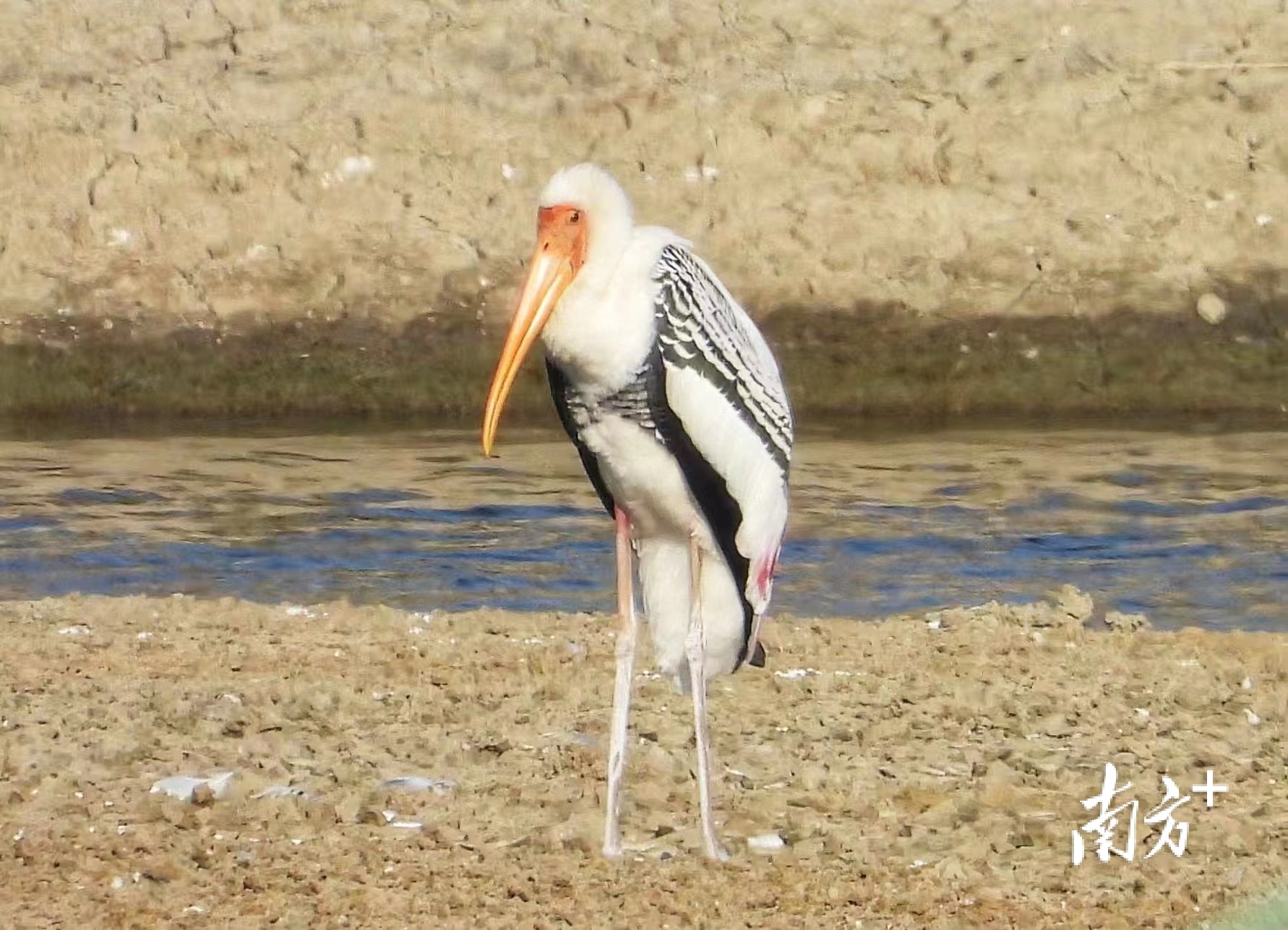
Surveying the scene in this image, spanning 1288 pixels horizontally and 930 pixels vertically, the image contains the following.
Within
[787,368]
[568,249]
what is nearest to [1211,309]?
[787,368]

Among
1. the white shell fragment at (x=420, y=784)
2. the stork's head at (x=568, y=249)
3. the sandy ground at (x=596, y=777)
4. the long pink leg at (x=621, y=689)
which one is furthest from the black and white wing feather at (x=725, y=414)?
the white shell fragment at (x=420, y=784)

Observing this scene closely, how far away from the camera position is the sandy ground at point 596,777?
532 centimetres

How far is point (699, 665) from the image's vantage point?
603 centimetres

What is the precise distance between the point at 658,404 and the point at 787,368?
787 cm

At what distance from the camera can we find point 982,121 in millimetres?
14156

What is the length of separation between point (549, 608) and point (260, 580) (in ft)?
4.25

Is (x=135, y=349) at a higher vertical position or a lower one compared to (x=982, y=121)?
lower

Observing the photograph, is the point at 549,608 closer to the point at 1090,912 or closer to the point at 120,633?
the point at 120,633

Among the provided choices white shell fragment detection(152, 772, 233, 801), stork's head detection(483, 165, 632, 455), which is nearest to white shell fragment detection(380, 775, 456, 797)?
white shell fragment detection(152, 772, 233, 801)

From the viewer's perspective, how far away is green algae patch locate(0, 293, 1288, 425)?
44.1ft

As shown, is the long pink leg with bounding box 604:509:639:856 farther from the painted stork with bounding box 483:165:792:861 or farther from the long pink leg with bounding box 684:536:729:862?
the long pink leg with bounding box 684:536:729:862

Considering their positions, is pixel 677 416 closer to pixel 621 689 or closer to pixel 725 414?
pixel 725 414

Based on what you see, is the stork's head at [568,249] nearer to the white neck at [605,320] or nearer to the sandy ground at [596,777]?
the white neck at [605,320]

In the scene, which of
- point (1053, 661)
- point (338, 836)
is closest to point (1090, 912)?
point (338, 836)
